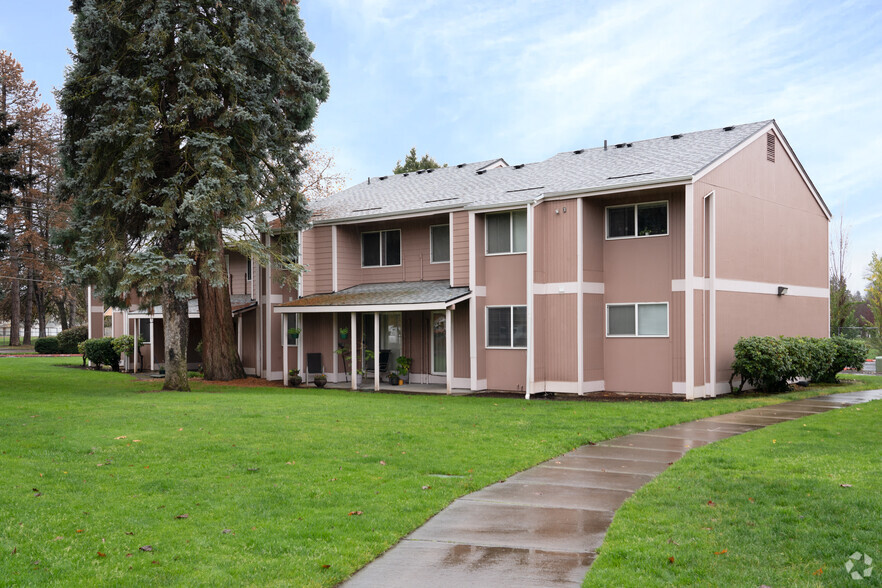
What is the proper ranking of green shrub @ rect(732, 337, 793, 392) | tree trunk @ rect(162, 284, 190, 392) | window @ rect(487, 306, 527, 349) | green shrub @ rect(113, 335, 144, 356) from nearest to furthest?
green shrub @ rect(732, 337, 793, 392)
tree trunk @ rect(162, 284, 190, 392)
window @ rect(487, 306, 527, 349)
green shrub @ rect(113, 335, 144, 356)

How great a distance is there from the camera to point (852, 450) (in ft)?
32.9

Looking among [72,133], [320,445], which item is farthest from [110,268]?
[320,445]

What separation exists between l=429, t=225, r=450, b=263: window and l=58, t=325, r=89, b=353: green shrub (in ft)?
85.4

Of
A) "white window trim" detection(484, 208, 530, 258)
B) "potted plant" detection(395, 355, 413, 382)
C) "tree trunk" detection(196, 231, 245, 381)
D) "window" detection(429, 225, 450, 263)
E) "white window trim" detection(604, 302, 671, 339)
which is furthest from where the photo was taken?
"tree trunk" detection(196, 231, 245, 381)

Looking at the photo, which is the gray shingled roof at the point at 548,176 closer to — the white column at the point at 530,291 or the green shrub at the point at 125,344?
the white column at the point at 530,291

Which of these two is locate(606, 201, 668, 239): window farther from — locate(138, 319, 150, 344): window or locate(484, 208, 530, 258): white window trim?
locate(138, 319, 150, 344): window

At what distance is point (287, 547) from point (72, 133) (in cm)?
1849

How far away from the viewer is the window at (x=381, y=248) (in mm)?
23781

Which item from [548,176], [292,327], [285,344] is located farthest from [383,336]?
[548,176]

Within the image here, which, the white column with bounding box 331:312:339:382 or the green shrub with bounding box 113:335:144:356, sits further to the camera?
the green shrub with bounding box 113:335:144:356

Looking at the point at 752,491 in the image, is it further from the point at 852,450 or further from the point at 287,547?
the point at 287,547

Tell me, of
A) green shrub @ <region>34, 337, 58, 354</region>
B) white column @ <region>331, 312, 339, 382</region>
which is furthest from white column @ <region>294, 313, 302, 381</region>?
green shrub @ <region>34, 337, 58, 354</region>

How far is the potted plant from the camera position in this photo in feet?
73.9

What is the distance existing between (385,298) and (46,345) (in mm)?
29540
